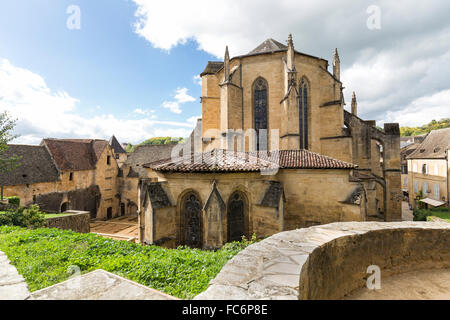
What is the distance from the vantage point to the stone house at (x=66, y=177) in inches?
751

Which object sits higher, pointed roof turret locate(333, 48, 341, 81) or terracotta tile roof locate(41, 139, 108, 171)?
pointed roof turret locate(333, 48, 341, 81)

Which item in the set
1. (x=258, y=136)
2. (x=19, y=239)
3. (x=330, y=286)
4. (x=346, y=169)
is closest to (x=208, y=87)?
(x=258, y=136)

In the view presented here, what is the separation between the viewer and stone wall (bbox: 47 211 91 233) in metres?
12.6

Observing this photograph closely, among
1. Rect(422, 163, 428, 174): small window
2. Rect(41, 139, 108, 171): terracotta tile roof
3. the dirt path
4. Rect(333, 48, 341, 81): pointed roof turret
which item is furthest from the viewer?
Rect(422, 163, 428, 174): small window

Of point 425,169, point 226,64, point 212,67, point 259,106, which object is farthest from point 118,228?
point 425,169

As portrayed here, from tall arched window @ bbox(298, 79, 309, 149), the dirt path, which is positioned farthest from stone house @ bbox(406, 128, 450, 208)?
the dirt path

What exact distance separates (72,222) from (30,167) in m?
11.5

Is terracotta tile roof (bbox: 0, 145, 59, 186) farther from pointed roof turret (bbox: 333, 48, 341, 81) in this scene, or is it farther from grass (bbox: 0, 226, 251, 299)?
pointed roof turret (bbox: 333, 48, 341, 81)

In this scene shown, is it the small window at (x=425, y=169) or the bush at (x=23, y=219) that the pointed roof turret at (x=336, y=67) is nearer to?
the small window at (x=425, y=169)

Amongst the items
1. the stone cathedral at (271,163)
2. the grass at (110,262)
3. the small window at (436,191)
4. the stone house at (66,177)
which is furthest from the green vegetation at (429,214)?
the stone house at (66,177)

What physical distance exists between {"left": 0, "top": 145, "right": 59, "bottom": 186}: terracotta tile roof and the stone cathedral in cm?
1484

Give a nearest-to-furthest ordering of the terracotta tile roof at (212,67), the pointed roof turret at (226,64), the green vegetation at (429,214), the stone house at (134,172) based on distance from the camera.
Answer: the green vegetation at (429,214) < the pointed roof turret at (226,64) < the terracotta tile roof at (212,67) < the stone house at (134,172)

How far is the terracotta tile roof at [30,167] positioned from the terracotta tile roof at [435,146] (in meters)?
42.8
